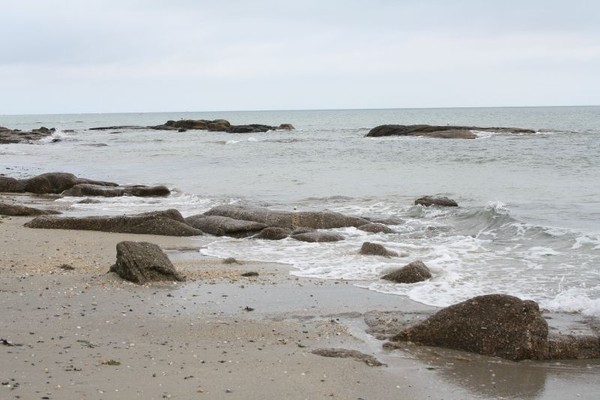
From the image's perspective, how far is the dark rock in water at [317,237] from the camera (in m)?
12.9

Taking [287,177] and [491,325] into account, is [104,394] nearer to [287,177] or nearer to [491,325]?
[491,325]

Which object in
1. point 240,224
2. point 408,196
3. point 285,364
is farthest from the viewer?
point 408,196

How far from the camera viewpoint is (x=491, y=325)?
651 centimetres

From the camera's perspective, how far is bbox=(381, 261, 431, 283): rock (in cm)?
936

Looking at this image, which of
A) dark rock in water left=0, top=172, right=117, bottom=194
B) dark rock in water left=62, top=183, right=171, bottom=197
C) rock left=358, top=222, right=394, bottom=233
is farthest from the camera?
dark rock in water left=0, top=172, right=117, bottom=194

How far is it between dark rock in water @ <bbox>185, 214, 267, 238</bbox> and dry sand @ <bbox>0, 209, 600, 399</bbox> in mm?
4439

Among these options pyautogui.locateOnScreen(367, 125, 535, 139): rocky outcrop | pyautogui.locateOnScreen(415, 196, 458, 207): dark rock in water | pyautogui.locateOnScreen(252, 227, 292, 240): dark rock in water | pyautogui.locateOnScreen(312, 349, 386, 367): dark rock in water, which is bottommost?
pyautogui.locateOnScreen(252, 227, 292, 240): dark rock in water

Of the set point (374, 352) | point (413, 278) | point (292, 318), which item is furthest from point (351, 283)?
point (374, 352)

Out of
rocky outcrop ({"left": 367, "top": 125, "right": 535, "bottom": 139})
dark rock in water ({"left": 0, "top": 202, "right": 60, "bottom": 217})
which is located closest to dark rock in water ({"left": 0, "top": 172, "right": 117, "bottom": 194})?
dark rock in water ({"left": 0, "top": 202, "right": 60, "bottom": 217})

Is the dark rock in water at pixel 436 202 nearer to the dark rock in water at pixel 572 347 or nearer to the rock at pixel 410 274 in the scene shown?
the rock at pixel 410 274

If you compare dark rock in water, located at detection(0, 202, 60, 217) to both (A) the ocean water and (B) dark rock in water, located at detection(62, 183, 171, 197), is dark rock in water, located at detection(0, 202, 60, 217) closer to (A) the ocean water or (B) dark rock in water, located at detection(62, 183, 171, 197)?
(A) the ocean water

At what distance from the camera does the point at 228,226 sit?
1396cm

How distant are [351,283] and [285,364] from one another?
3602 millimetres

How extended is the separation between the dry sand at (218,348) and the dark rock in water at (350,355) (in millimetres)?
83
